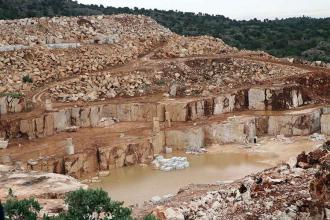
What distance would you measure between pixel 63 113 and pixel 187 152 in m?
6.32

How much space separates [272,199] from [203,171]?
36.2 feet

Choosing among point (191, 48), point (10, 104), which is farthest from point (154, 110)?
point (191, 48)

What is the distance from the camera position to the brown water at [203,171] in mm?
22688

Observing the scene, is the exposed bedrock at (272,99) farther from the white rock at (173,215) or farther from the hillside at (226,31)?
the white rock at (173,215)

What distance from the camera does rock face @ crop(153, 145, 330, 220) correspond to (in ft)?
42.0

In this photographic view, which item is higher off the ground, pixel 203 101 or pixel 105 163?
pixel 203 101

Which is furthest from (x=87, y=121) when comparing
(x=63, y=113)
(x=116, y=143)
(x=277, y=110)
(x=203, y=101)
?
(x=277, y=110)

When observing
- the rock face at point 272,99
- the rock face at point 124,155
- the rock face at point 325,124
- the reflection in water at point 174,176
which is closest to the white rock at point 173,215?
the reflection in water at point 174,176

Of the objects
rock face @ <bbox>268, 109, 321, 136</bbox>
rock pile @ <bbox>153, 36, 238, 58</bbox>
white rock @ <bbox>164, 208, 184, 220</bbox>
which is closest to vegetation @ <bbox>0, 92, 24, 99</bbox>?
rock pile @ <bbox>153, 36, 238, 58</bbox>

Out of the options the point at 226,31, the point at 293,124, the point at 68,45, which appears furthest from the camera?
the point at 226,31

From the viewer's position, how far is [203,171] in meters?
25.2

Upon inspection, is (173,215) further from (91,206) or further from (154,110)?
(154,110)

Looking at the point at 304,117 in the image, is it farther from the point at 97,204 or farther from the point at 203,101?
the point at 97,204

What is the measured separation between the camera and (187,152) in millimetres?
28078
